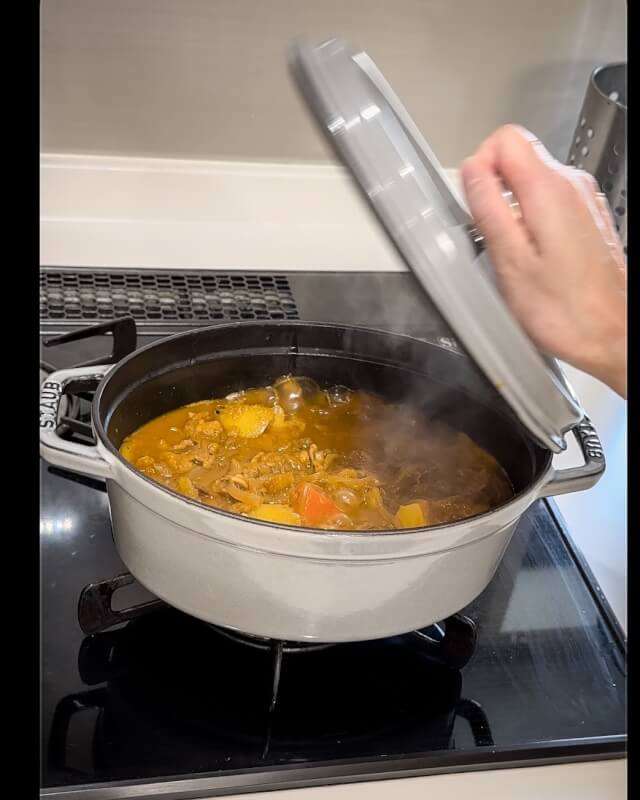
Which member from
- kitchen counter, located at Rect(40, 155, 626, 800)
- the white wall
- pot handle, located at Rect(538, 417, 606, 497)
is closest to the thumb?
pot handle, located at Rect(538, 417, 606, 497)

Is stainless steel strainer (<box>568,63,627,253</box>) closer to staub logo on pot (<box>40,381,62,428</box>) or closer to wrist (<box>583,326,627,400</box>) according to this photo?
wrist (<box>583,326,627,400</box>)

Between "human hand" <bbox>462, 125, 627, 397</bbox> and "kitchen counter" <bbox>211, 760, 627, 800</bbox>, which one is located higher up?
"human hand" <bbox>462, 125, 627, 397</bbox>

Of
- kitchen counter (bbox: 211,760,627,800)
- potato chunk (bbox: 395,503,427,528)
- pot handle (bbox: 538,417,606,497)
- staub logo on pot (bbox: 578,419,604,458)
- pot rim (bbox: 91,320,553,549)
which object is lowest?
kitchen counter (bbox: 211,760,627,800)

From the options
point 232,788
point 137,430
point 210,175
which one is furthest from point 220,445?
point 210,175

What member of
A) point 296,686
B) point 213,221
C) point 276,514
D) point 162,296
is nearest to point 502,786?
point 296,686

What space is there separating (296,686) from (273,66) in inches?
38.0

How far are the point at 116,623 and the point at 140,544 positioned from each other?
0.11 m

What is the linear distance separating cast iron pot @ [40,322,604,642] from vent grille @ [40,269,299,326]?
330 millimetres

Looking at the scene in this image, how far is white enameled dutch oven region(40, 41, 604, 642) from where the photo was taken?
2.10 feet

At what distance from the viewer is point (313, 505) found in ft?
2.72

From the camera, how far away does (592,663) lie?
890 millimetres

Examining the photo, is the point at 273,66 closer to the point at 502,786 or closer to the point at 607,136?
the point at 607,136
